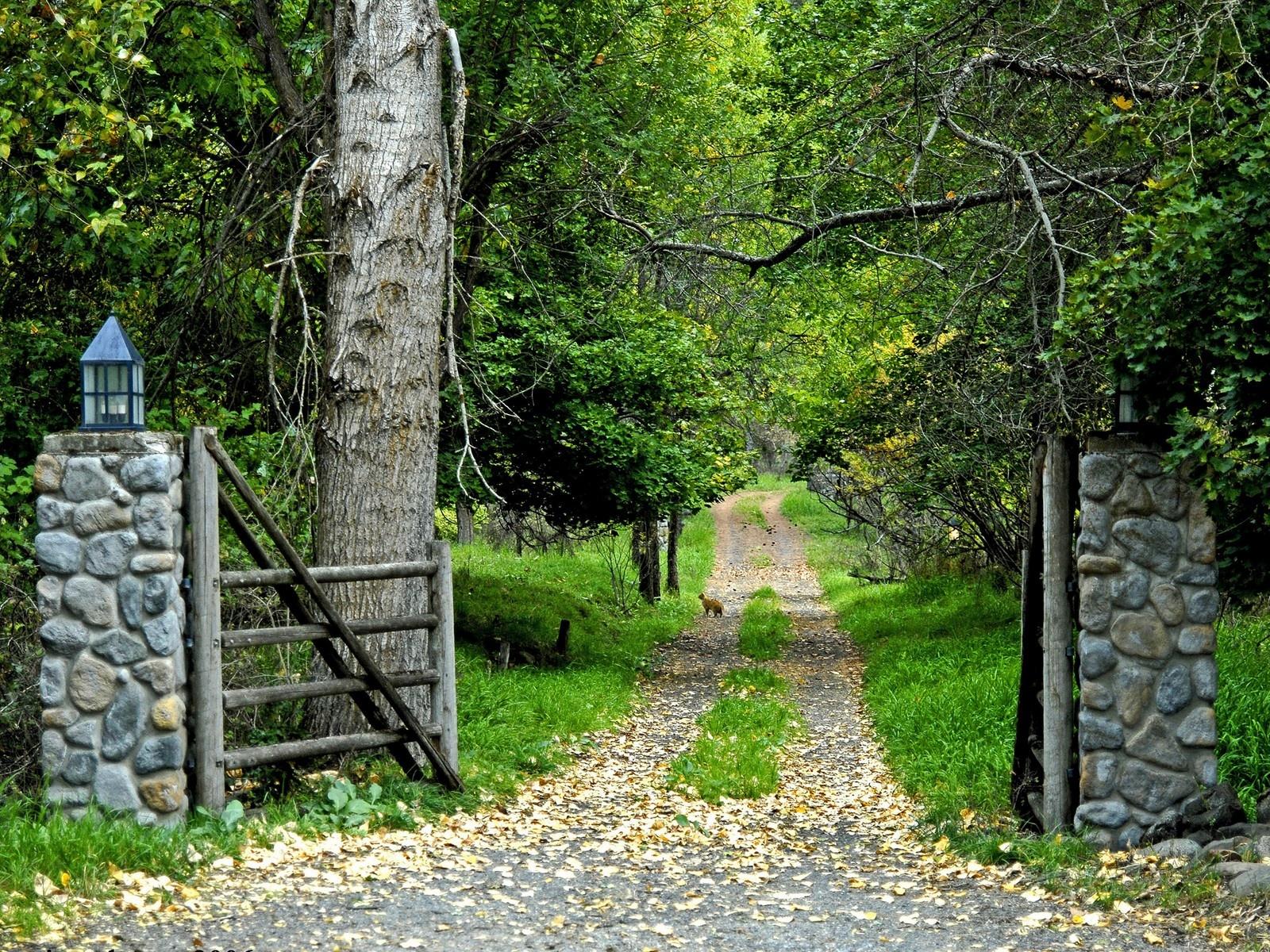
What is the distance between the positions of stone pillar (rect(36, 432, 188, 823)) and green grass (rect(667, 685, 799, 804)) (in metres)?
3.56

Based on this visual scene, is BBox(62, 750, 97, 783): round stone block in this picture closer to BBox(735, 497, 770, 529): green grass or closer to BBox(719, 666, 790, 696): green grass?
BBox(719, 666, 790, 696): green grass

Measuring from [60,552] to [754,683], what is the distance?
8.44m

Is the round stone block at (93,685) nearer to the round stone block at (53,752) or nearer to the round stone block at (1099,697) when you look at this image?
the round stone block at (53,752)

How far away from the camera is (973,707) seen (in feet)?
31.7

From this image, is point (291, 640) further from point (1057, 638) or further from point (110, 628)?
point (1057, 638)

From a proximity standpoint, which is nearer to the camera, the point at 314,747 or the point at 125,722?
the point at 125,722

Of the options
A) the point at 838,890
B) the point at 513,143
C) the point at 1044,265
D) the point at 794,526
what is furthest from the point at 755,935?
the point at 794,526

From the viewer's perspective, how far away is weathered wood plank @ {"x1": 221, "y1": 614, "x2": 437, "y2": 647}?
6098 mm

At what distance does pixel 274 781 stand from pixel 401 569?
4.49 ft

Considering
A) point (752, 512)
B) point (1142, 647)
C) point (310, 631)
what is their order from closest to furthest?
1. point (1142, 647)
2. point (310, 631)
3. point (752, 512)

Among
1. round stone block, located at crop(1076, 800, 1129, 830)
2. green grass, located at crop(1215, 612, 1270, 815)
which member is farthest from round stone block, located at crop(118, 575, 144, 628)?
green grass, located at crop(1215, 612, 1270, 815)

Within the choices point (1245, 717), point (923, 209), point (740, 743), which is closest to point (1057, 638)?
point (1245, 717)

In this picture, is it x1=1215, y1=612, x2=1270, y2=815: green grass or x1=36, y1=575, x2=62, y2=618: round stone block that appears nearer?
x1=36, y1=575, x2=62, y2=618: round stone block

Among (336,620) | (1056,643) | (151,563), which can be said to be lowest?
(1056,643)
